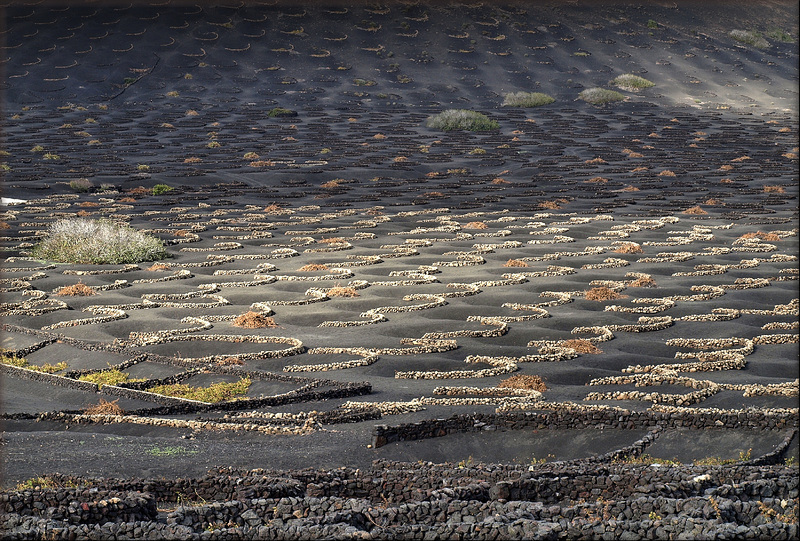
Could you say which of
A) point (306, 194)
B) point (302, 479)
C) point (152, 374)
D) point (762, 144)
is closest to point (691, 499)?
point (302, 479)

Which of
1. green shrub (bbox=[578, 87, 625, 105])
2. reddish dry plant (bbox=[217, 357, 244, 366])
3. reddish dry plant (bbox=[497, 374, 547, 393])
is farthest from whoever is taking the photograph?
green shrub (bbox=[578, 87, 625, 105])

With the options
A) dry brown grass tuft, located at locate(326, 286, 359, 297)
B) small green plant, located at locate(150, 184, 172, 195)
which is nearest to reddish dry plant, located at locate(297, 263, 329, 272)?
dry brown grass tuft, located at locate(326, 286, 359, 297)

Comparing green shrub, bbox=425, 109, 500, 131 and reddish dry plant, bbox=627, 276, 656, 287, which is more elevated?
reddish dry plant, bbox=627, 276, 656, 287

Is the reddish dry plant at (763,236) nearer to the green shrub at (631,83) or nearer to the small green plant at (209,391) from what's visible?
the small green plant at (209,391)

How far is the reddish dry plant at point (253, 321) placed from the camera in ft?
71.5

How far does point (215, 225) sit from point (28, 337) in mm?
16521

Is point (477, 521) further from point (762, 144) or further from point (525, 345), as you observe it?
point (762, 144)

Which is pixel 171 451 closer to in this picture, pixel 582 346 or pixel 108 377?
pixel 108 377

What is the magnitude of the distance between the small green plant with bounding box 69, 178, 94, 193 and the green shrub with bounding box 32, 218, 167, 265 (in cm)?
1467

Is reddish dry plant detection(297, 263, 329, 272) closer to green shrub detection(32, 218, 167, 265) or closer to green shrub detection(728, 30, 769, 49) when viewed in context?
green shrub detection(32, 218, 167, 265)

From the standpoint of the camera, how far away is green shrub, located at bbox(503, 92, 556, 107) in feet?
238

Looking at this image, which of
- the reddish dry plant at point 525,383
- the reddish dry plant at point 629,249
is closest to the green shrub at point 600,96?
the reddish dry plant at point 629,249

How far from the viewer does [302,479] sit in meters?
11.6

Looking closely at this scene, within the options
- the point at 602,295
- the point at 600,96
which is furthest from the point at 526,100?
the point at 602,295
